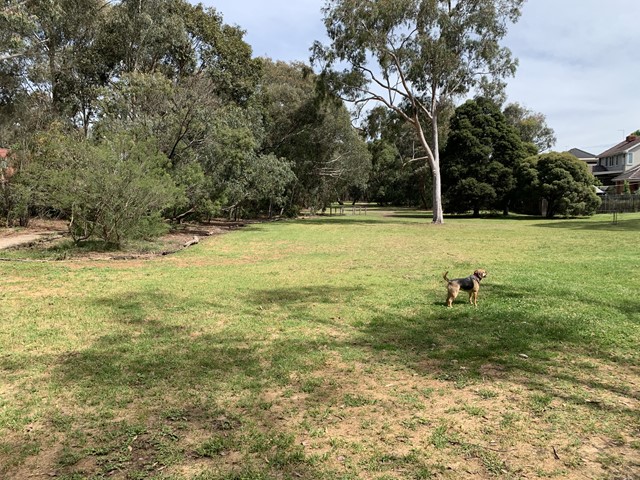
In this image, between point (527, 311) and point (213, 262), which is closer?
point (527, 311)

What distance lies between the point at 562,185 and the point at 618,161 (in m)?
29.3

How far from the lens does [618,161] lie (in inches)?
2200

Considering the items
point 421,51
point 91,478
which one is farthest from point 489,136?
point 91,478

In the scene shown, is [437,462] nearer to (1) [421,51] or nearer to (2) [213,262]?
(2) [213,262]

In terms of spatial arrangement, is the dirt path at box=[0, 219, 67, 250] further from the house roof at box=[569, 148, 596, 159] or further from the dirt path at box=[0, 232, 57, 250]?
the house roof at box=[569, 148, 596, 159]

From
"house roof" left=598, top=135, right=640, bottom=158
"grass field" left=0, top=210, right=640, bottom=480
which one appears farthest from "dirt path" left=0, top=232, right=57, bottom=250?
"house roof" left=598, top=135, right=640, bottom=158

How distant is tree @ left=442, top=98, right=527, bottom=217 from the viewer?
123ft

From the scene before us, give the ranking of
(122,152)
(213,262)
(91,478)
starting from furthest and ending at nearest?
(122,152) → (213,262) → (91,478)

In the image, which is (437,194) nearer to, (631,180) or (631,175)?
(631,180)

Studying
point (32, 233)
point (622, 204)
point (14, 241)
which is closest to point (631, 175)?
point (622, 204)

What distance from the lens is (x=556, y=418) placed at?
341 centimetres

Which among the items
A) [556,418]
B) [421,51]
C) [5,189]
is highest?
[421,51]

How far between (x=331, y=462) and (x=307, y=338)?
2558 millimetres

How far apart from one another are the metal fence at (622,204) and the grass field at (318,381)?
37625 mm
